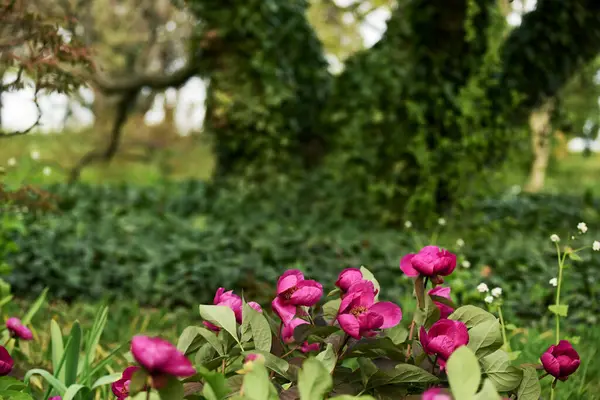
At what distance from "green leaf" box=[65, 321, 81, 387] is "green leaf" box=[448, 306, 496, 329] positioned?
1173mm

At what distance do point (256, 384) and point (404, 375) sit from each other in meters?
0.45

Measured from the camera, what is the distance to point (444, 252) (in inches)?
69.4

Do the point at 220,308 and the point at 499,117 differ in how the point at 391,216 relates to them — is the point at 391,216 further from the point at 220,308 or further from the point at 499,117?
the point at 220,308

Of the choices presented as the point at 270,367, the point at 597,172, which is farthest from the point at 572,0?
the point at 597,172

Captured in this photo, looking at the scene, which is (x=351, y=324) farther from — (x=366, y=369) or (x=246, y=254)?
(x=246, y=254)

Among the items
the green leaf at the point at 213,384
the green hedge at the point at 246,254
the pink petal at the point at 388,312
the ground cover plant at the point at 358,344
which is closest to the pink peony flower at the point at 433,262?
the ground cover plant at the point at 358,344

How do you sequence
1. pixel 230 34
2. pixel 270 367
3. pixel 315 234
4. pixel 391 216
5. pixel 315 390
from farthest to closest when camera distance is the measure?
pixel 230 34 → pixel 391 216 → pixel 315 234 → pixel 270 367 → pixel 315 390

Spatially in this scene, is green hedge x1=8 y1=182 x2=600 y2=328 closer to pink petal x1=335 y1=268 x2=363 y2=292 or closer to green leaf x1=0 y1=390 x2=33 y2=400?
pink petal x1=335 y1=268 x2=363 y2=292

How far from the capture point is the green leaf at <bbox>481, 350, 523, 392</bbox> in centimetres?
172

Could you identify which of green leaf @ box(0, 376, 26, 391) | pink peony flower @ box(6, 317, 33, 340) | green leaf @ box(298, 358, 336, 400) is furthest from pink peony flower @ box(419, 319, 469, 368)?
pink peony flower @ box(6, 317, 33, 340)

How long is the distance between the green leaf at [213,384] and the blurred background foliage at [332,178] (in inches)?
90.9

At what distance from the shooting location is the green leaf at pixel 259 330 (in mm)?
1765

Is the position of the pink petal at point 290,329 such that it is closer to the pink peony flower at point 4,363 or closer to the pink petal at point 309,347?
the pink petal at point 309,347

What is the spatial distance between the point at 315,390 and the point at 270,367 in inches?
11.9
